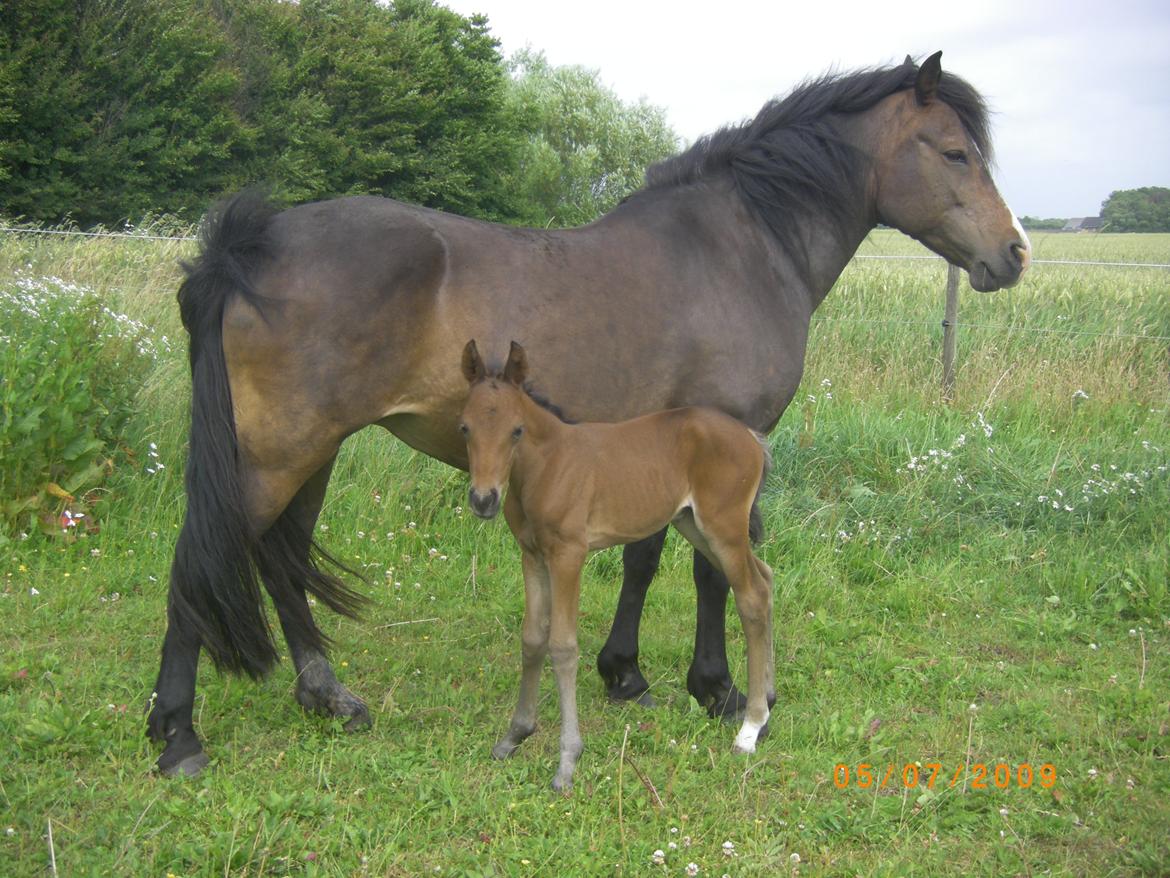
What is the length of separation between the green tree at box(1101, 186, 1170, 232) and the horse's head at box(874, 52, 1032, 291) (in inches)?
616

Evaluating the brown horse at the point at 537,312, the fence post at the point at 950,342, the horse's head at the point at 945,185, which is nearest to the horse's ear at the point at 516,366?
the brown horse at the point at 537,312

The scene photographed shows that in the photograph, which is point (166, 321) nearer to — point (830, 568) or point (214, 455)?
point (214, 455)

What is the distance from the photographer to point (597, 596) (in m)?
5.35

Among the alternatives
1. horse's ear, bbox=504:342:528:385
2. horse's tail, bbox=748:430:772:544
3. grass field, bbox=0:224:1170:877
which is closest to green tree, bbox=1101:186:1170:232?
grass field, bbox=0:224:1170:877

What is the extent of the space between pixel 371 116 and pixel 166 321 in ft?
69.6

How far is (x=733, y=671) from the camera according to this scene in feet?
14.8

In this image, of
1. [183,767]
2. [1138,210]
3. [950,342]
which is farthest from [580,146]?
[183,767]

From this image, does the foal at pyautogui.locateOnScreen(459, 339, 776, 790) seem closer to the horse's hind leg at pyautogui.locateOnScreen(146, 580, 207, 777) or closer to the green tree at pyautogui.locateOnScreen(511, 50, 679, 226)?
the horse's hind leg at pyautogui.locateOnScreen(146, 580, 207, 777)

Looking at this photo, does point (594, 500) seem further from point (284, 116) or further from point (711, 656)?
point (284, 116)

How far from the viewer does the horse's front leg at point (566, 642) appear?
11.2 feet

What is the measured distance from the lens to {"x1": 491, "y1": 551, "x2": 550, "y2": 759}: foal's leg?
357 cm

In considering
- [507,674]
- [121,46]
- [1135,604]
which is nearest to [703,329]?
[507,674]

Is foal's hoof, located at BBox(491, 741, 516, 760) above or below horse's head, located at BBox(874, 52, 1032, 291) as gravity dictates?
below

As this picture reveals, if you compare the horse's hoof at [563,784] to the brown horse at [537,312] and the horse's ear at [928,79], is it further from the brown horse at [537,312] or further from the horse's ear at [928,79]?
the horse's ear at [928,79]
